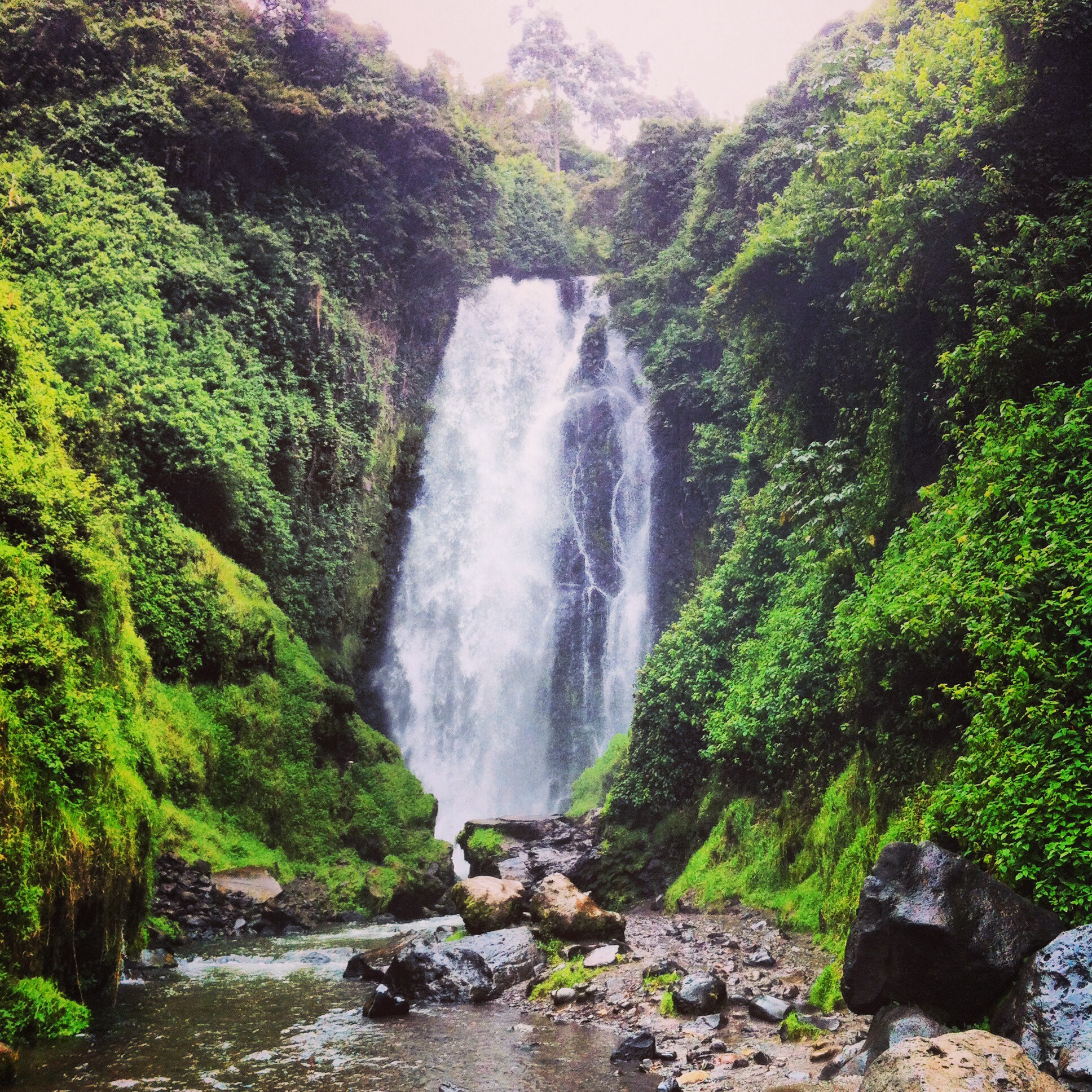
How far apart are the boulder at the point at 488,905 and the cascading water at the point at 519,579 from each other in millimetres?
12364

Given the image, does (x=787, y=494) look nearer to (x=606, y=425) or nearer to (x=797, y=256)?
(x=797, y=256)

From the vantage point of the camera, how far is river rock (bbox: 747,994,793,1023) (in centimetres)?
581

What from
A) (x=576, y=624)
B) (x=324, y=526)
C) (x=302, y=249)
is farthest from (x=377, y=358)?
(x=576, y=624)

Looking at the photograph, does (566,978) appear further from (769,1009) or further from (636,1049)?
(769,1009)

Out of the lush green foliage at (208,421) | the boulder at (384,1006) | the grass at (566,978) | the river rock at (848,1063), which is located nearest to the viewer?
the river rock at (848,1063)

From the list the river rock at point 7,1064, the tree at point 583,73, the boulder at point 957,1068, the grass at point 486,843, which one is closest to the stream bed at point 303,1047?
the river rock at point 7,1064

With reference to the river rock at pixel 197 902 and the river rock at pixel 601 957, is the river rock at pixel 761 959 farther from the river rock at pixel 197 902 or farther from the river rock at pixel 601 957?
the river rock at pixel 197 902

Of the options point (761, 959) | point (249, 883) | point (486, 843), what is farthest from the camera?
point (486, 843)

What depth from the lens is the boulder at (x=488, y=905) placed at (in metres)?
9.59

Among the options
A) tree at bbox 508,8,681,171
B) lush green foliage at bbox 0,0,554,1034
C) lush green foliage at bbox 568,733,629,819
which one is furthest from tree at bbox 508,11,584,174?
lush green foliage at bbox 568,733,629,819

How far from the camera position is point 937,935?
4.23 meters

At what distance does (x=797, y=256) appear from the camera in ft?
37.8

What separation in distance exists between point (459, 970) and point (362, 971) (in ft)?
5.21

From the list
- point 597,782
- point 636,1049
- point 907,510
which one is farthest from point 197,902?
point 907,510
